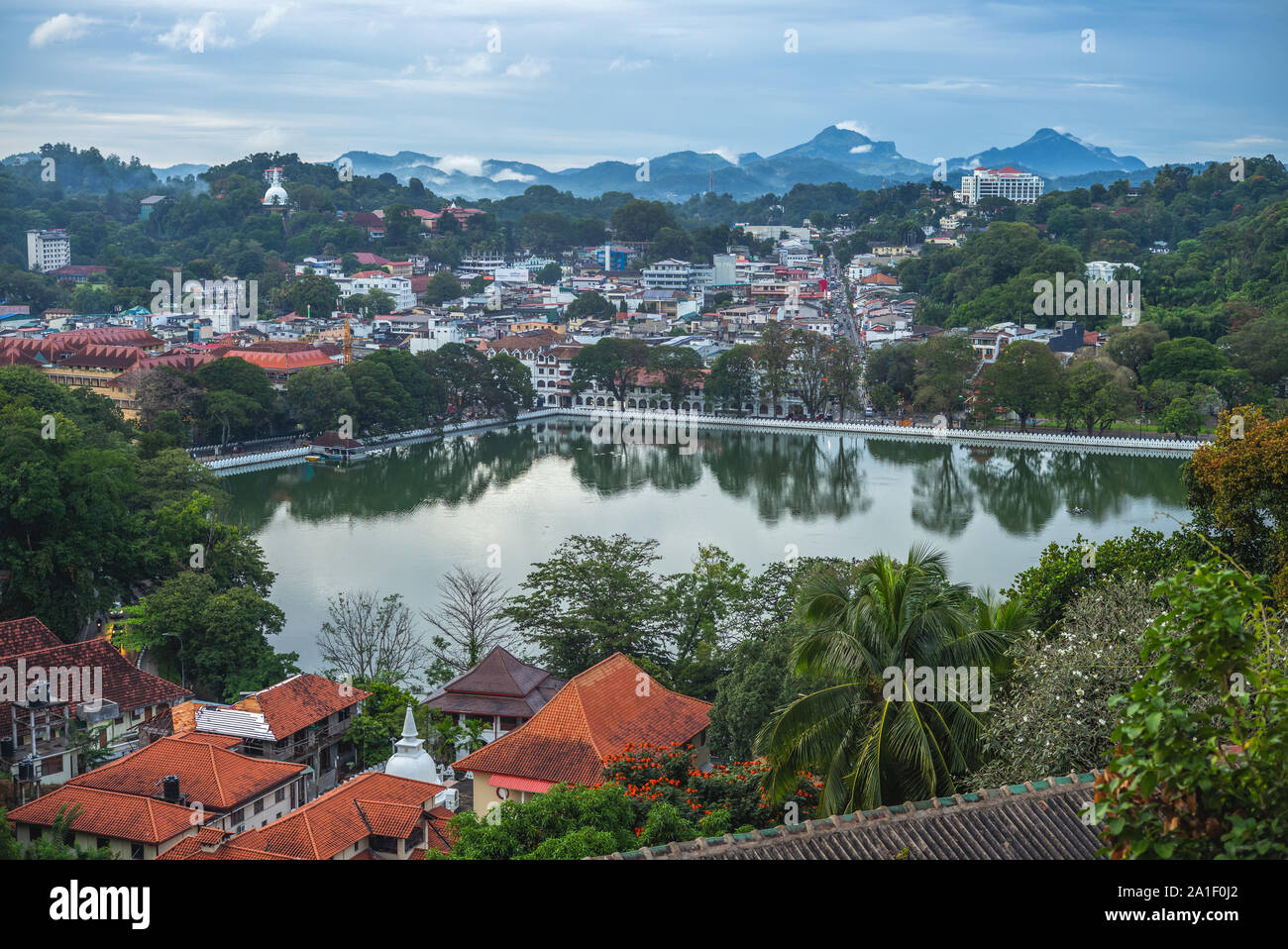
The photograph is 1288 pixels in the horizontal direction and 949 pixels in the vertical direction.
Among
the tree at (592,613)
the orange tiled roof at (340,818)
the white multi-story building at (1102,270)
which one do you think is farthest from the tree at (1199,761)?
the white multi-story building at (1102,270)

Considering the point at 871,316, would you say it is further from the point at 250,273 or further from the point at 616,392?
the point at 250,273

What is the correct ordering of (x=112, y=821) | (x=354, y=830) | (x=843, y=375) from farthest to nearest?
(x=843, y=375) → (x=112, y=821) → (x=354, y=830)

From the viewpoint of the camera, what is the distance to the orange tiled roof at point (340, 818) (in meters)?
5.21

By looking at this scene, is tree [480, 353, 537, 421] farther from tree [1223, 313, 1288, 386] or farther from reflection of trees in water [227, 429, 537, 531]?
tree [1223, 313, 1288, 386]

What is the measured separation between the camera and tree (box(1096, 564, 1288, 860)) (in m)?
1.66

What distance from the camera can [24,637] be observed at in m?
7.75

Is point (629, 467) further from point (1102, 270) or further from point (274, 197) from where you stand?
point (274, 197)

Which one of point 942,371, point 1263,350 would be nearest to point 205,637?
point 942,371

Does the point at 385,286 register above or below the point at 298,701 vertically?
above

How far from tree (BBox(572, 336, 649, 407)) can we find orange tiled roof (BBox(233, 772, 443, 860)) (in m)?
18.2

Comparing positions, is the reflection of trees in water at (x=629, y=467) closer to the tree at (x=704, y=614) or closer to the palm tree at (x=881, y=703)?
the tree at (x=704, y=614)

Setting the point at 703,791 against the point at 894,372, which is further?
the point at 894,372

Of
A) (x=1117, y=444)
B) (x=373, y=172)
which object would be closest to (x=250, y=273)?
(x=1117, y=444)

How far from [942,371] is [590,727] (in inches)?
674
